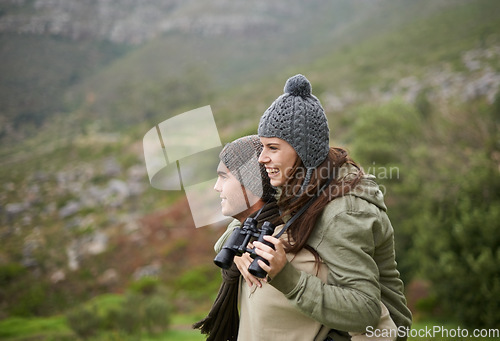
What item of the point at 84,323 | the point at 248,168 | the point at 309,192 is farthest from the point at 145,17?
the point at 309,192

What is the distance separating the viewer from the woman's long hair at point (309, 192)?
1724mm

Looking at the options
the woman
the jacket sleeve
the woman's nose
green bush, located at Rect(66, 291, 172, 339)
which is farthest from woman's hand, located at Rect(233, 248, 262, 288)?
green bush, located at Rect(66, 291, 172, 339)

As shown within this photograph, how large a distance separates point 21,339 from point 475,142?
57.3ft

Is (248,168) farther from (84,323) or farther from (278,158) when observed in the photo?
(84,323)

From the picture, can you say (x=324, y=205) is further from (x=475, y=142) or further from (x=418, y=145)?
(x=418, y=145)

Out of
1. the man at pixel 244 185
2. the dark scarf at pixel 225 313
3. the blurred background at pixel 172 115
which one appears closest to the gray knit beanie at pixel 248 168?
the man at pixel 244 185

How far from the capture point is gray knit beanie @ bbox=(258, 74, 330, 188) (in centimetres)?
184

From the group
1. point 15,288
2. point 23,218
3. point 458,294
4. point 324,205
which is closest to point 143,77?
point 23,218

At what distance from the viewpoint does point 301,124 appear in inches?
72.3

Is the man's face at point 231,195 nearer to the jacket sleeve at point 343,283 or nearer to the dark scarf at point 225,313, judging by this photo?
the dark scarf at point 225,313

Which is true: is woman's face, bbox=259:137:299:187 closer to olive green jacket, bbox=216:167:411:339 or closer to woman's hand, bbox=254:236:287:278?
olive green jacket, bbox=216:167:411:339

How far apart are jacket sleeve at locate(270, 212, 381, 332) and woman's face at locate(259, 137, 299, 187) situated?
360 millimetres

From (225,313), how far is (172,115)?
35179 mm

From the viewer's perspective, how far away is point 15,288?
17.9 meters
